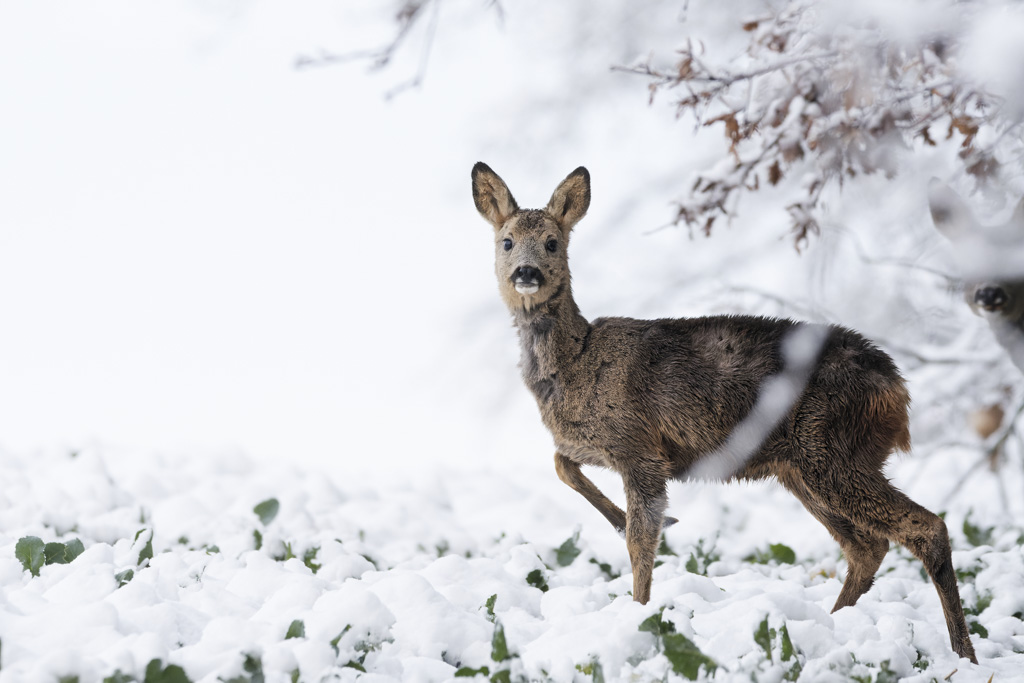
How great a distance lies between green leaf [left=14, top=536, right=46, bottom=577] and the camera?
3.52 meters

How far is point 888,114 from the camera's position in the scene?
4.29m

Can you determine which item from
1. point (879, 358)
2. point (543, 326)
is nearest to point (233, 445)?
point (543, 326)

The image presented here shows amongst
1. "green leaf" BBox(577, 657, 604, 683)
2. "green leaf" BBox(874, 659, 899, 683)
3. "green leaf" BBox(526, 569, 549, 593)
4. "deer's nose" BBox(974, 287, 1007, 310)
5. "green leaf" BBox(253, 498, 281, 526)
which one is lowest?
"green leaf" BBox(577, 657, 604, 683)

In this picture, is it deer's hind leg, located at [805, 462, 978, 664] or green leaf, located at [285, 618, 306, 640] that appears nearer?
green leaf, located at [285, 618, 306, 640]

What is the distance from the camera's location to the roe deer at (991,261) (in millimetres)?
4527

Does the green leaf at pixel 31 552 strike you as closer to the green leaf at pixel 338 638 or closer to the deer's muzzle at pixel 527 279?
the green leaf at pixel 338 638

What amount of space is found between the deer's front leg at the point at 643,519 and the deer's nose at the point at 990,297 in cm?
237

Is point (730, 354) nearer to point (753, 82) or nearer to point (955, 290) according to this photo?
point (753, 82)

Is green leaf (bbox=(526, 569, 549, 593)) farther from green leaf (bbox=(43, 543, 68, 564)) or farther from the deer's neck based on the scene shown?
green leaf (bbox=(43, 543, 68, 564))

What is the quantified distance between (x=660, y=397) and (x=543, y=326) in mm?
617

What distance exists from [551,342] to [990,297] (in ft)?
8.60

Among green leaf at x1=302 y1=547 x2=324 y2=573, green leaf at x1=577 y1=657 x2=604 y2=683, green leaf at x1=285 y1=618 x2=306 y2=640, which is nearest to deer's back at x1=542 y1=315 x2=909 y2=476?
green leaf at x1=577 y1=657 x2=604 y2=683

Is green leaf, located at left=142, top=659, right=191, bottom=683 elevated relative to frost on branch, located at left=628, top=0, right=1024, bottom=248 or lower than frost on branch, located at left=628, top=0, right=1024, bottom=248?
lower

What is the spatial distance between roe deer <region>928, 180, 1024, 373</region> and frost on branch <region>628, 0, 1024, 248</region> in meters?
0.25
